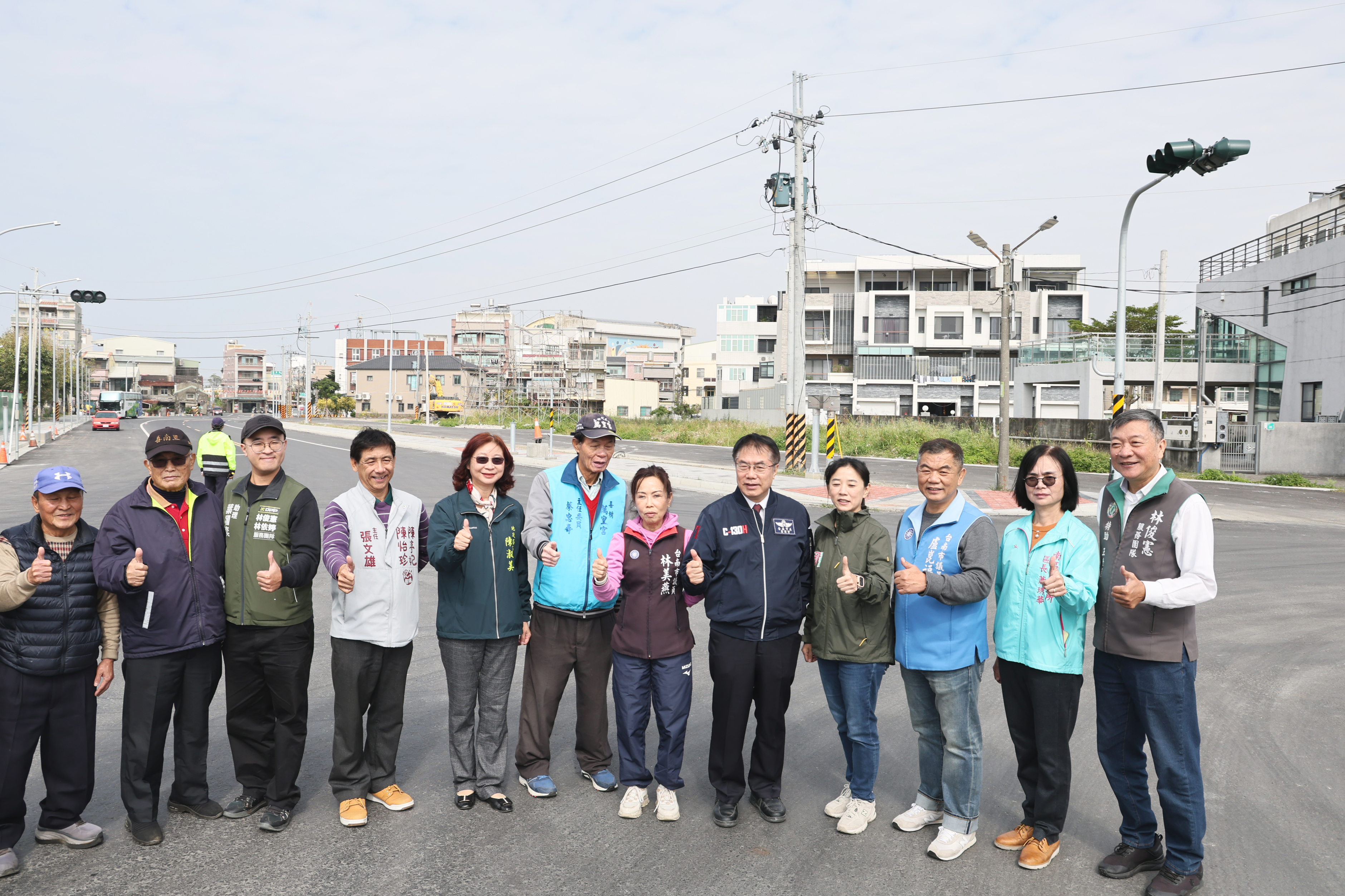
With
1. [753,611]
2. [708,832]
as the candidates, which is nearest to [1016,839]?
[708,832]

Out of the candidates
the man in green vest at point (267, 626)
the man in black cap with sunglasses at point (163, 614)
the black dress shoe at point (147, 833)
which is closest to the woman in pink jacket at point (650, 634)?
the man in green vest at point (267, 626)

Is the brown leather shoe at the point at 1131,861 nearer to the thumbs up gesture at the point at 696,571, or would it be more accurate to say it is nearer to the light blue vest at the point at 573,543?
the thumbs up gesture at the point at 696,571

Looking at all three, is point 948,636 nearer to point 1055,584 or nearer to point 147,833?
point 1055,584

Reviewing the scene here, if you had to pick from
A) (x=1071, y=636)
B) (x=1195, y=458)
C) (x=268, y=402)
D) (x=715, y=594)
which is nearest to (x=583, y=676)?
(x=715, y=594)

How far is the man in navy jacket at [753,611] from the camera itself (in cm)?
442

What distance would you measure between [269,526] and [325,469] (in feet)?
84.2

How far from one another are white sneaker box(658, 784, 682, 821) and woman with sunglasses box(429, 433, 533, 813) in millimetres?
764

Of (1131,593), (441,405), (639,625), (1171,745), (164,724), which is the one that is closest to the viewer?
(1131,593)

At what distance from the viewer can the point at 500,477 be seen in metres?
4.71

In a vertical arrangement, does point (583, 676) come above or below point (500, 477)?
below

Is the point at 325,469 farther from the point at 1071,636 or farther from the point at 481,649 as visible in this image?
the point at 1071,636

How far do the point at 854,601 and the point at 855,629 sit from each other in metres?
0.14

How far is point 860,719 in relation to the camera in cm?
440

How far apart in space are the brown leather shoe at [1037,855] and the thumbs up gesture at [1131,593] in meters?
1.21
